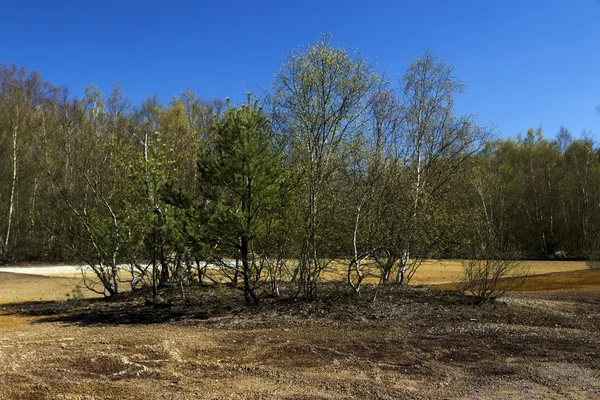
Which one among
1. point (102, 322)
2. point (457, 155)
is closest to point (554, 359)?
point (102, 322)

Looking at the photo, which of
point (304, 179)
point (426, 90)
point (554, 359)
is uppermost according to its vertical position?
point (426, 90)

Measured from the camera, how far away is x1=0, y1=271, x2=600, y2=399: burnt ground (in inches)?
214

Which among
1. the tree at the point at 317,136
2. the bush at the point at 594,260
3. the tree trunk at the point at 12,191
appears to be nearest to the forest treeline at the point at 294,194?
the tree at the point at 317,136

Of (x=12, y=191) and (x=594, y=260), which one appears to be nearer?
(x=594, y=260)

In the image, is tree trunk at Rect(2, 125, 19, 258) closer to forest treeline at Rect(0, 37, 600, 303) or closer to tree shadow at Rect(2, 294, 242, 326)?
forest treeline at Rect(0, 37, 600, 303)

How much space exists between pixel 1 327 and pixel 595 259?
80.7ft

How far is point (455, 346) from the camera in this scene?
7383 millimetres

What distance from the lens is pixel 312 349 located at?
285 inches

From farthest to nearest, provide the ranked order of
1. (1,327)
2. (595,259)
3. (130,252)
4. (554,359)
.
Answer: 1. (595,259)
2. (130,252)
3. (1,327)
4. (554,359)

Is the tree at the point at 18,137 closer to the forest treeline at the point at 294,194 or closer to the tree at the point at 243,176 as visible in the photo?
the forest treeline at the point at 294,194

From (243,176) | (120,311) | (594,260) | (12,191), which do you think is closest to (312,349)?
(243,176)

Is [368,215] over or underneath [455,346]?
over

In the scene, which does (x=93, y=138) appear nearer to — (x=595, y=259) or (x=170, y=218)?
(x=170, y=218)

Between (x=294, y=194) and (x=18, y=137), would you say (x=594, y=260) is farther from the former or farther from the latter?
→ (x=18, y=137)
